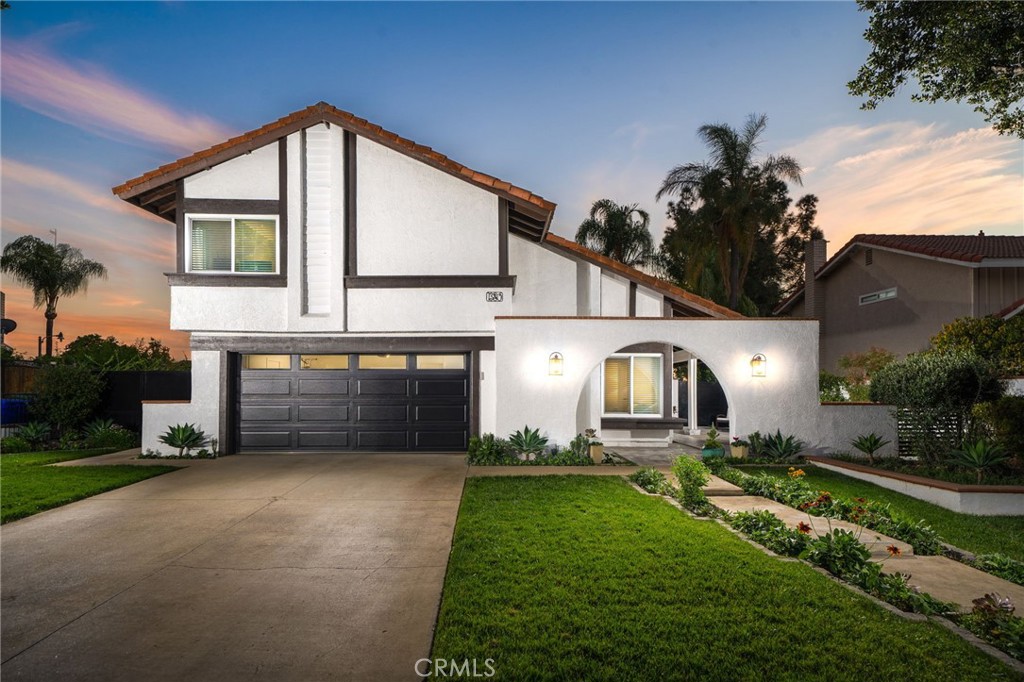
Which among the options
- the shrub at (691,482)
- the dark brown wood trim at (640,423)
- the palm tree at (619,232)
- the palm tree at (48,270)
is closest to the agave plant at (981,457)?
the shrub at (691,482)

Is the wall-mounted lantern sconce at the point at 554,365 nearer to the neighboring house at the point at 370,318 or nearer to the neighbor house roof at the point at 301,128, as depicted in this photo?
the neighboring house at the point at 370,318

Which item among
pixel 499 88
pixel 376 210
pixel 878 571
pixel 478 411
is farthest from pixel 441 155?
pixel 878 571

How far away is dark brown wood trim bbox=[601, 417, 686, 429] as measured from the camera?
14.6 meters

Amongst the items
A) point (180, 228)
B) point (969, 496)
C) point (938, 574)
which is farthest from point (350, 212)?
point (969, 496)

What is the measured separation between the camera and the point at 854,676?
3213mm

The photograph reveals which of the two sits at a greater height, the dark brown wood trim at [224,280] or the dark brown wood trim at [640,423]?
the dark brown wood trim at [224,280]

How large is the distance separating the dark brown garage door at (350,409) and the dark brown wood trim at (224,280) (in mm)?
1800

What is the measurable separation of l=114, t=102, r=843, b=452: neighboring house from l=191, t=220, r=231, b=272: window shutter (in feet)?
0.10

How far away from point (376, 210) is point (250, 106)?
10839mm

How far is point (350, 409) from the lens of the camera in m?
12.6

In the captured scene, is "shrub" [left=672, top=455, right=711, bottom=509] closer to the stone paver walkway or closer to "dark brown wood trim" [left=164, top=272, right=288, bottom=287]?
the stone paver walkway

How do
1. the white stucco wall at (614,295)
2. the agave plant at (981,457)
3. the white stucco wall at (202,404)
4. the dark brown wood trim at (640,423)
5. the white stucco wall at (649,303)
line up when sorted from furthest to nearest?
the dark brown wood trim at (640,423) < the white stucco wall at (649,303) < the white stucco wall at (614,295) < the white stucco wall at (202,404) < the agave plant at (981,457)

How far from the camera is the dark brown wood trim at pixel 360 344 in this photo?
1234 cm

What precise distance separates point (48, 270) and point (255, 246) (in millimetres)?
33602
